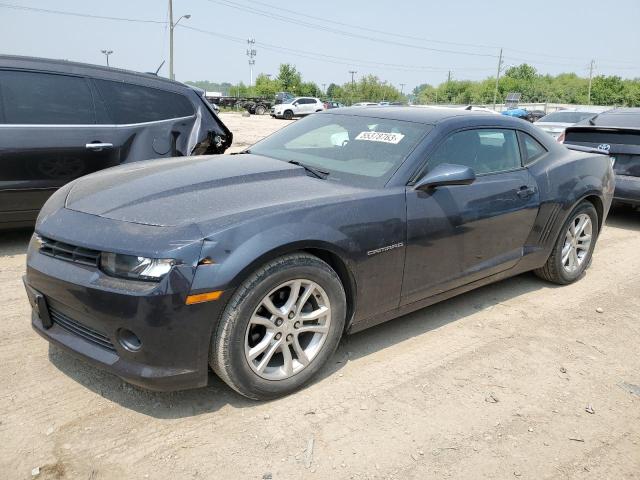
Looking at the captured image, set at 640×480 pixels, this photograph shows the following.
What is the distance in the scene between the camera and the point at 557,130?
12961 millimetres

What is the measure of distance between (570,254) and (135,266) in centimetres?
373

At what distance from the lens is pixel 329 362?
310 cm

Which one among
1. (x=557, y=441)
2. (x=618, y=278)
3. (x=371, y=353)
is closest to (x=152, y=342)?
(x=371, y=353)

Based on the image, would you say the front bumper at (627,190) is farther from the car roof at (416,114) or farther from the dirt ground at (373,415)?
the dirt ground at (373,415)

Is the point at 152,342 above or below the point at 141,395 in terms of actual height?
above

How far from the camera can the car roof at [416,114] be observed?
143 inches

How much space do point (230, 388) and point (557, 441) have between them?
1632 mm

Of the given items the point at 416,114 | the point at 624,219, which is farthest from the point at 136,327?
the point at 624,219

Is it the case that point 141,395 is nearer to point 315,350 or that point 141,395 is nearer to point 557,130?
point 315,350

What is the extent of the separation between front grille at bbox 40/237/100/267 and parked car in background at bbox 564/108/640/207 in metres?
6.19

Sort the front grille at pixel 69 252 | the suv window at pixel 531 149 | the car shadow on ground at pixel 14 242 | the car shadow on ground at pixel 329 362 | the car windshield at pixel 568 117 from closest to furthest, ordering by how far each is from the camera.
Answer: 1. the front grille at pixel 69 252
2. the car shadow on ground at pixel 329 362
3. the suv window at pixel 531 149
4. the car shadow on ground at pixel 14 242
5. the car windshield at pixel 568 117

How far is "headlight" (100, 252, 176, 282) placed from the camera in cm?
226

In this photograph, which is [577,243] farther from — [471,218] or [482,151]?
[471,218]

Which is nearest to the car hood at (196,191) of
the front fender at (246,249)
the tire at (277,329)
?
the front fender at (246,249)
